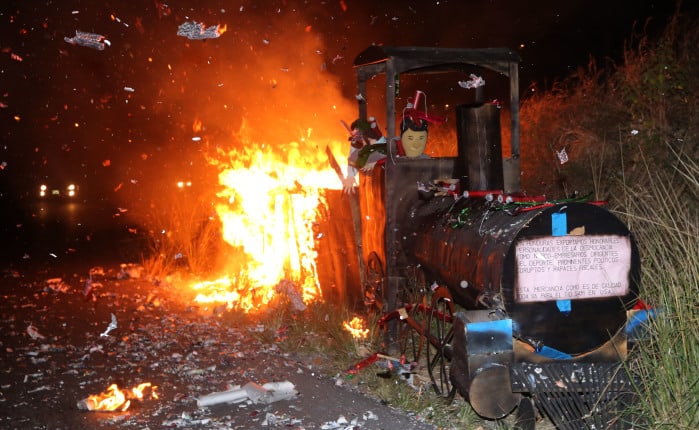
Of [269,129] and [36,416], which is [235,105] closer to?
[269,129]

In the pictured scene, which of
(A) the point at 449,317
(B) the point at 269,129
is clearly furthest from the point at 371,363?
(B) the point at 269,129

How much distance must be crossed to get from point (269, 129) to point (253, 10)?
12.8 ft

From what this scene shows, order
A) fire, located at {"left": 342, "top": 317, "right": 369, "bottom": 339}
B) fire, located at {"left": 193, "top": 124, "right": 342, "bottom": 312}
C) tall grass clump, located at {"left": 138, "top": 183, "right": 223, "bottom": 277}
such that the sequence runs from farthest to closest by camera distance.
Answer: tall grass clump, located at {"left": 138, "top": 183, "right": 223, "bottom": 277} → fire, located at {"left": 193, "top": 124, "right": 342, "bottom": 312} → fire, located at {"left": 342, "top": 317, "right": 369, "bottom": 339}

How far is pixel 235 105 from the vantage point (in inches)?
496

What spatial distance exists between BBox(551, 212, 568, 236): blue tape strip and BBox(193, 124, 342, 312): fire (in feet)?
15.9

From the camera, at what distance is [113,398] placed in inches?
222

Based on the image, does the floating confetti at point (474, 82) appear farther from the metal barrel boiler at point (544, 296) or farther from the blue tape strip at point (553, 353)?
the blue tape strip at point (553, 353)

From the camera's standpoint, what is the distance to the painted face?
7.02m

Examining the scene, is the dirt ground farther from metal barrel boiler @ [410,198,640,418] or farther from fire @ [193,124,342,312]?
metal barrel boiler @ [410,198,640,418]

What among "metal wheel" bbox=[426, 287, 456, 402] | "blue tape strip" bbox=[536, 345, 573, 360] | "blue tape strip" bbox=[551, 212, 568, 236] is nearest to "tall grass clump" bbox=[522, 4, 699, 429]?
"blue tape strip" bbox=[536, 345, 573, 360]

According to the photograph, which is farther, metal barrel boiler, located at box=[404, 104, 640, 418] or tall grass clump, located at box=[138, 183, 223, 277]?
tall grass clump, located at box=[138, 183, 223, 277]

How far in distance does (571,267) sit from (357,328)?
406cm

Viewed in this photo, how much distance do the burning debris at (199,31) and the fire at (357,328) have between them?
771 centimetres

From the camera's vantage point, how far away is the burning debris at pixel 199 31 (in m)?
13.1
